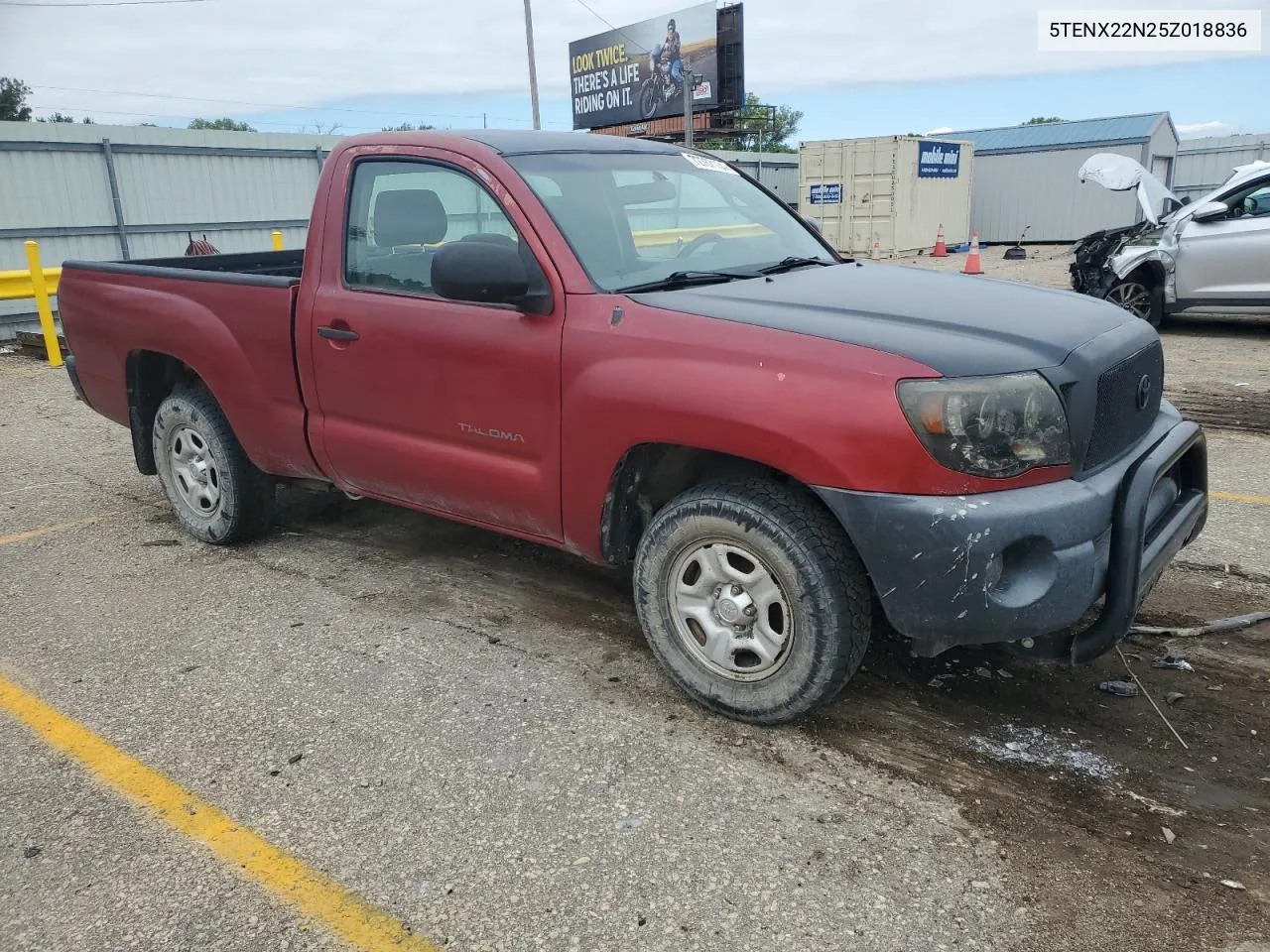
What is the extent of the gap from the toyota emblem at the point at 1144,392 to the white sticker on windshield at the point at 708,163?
2014mm

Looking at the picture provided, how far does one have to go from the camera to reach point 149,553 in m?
4.85

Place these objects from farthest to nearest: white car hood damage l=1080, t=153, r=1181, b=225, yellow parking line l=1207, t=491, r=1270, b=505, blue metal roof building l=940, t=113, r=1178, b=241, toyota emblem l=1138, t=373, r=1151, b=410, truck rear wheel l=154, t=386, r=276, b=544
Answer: blue metal roof building l=940, t=113, r=1178, b=241 → white car hood damage l=1080, t=153, r=1181, b=225 → yellow parking line l=1207, t=491, r=1270, b=505 → truck rear wheel l=154, t=386, r=276, b=544 → toyota emblem l=1138, t=373, r=1151, b=410

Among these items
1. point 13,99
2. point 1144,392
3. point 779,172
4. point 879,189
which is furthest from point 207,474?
point 13,99

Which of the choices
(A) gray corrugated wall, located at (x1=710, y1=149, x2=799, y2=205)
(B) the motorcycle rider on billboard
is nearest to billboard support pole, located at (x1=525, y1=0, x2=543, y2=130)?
(A) gray corrugated wall, located at (x1=710, y1=149, x2=799, y2=205)

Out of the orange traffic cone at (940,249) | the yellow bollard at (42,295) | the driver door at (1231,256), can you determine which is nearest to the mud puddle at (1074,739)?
the driver door at (1231,256)

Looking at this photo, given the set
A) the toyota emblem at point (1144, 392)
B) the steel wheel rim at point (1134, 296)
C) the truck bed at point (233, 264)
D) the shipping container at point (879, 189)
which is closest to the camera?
the toyota emblem at point (1144, 392)

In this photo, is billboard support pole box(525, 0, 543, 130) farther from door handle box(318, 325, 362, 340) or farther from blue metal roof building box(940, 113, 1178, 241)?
door handle box(318, 325, 362, 340)

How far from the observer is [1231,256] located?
10.0 metres

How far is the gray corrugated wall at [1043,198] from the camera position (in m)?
23.7

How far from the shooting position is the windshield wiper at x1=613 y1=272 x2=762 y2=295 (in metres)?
3.31

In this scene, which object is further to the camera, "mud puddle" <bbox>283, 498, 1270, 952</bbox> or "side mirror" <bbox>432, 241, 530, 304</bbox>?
"side mirror" <bbox>432, 241, 530, 304</bbox>

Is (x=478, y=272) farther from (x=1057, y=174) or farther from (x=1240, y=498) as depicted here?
(x=1057, y=174)

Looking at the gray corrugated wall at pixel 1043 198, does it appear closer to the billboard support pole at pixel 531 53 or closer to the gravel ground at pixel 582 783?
the billboard support pole at pixel 531 53

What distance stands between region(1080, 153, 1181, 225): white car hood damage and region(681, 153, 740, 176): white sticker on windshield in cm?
819
